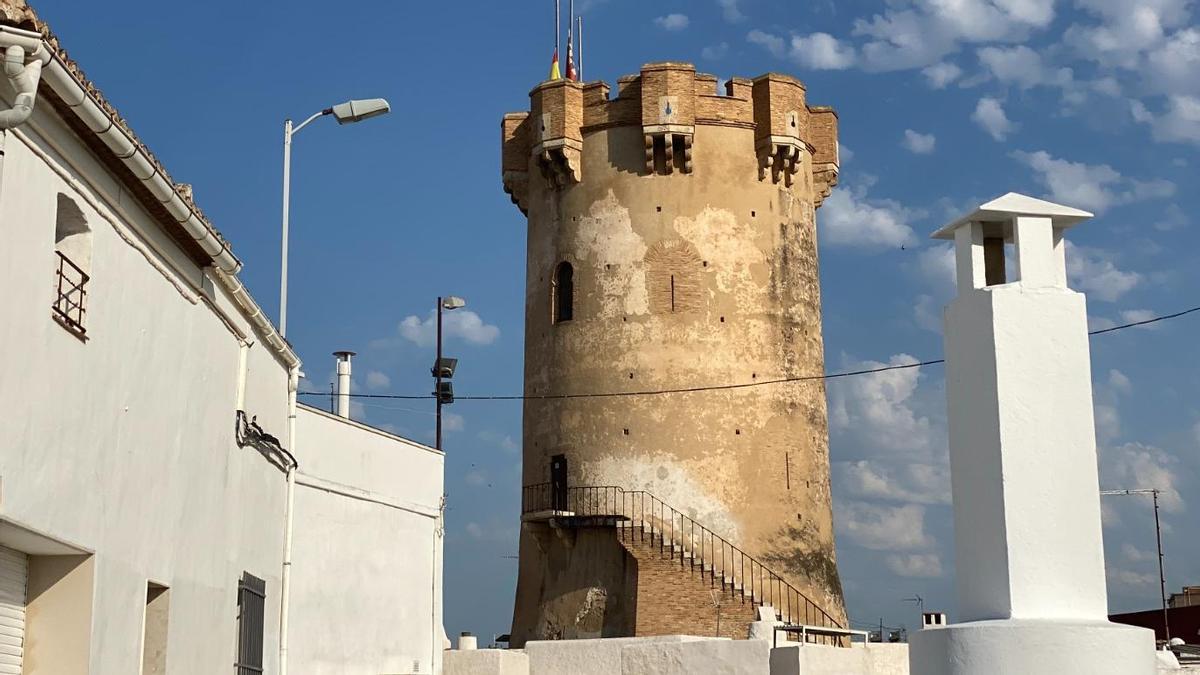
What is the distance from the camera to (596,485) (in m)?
31.7

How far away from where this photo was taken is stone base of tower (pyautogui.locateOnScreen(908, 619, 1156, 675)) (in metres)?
9.87

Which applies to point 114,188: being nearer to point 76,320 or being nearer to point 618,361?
point 76,320

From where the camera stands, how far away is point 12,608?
10875 millimetres

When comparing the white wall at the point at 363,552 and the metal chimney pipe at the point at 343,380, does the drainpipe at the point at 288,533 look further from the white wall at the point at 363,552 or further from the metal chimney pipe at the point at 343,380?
the metal chimney pipe at the point at 343,380

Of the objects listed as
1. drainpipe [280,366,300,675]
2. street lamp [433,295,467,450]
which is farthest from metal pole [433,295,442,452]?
drainpipe [280,366,300,675]

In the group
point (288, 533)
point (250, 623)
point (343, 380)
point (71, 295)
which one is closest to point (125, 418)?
point (71, 295)

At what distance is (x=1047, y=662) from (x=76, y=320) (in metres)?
6.98

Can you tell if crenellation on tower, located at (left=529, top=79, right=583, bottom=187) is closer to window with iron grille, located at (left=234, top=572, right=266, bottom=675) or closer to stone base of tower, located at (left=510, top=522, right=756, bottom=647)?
stone base of tower, located at (left=510, top=522, right=756, bottom=647)

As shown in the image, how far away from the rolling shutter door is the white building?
0.08ft

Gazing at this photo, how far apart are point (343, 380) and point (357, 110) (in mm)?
5919

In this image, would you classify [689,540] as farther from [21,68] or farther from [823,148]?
[21,68]

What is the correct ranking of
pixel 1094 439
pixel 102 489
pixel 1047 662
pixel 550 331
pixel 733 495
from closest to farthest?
pixel 1047 662 → pixel 1094 439 → pixel 102 489 → pixel 733 495 → pixel 550 331

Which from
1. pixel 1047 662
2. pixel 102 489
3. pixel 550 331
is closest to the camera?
pixel 1047 662

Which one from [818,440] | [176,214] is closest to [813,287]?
[818,440]
